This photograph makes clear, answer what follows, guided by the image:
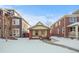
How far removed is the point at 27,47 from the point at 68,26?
2.88ft

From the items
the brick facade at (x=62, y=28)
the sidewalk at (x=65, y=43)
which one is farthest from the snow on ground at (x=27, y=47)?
the brick facade at (x=62, y=28)

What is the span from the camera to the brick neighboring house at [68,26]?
8.05 meters

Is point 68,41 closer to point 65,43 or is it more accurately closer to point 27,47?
point 65,43

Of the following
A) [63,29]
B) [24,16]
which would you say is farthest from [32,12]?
[63,29]

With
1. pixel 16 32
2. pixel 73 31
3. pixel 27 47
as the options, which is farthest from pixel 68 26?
pixel 16 32

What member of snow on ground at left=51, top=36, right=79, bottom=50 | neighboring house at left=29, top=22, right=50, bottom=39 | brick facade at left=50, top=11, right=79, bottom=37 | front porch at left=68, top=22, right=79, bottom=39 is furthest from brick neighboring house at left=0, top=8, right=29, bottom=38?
front porch at left=68, top=22, right=79, bottom=39

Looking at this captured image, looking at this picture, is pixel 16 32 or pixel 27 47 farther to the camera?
pixel 16 32

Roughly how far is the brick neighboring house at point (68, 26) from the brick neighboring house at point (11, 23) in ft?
1.82

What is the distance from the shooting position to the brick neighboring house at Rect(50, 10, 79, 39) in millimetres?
8055

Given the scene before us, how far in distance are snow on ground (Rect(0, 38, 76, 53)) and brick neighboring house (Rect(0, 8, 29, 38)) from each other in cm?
15

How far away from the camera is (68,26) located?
809 centimetres

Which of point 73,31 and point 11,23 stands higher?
point 11,23
